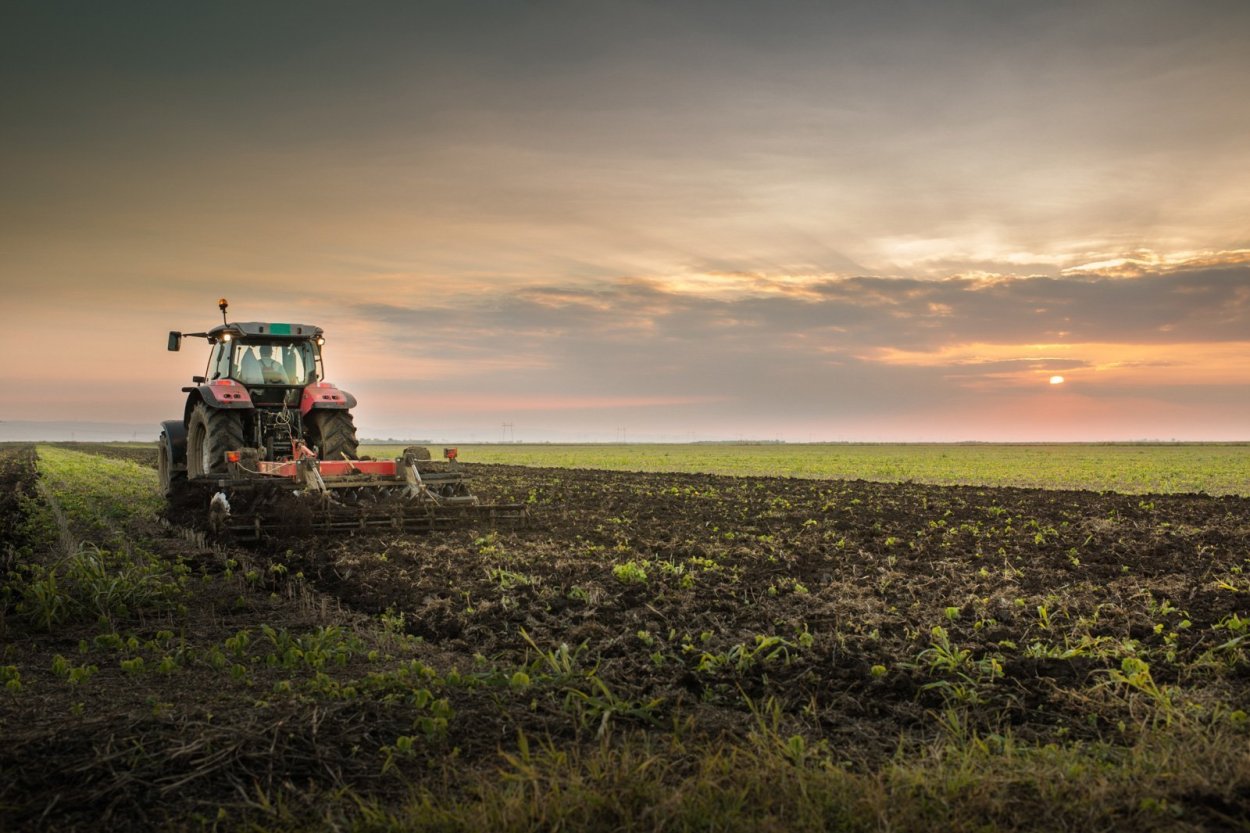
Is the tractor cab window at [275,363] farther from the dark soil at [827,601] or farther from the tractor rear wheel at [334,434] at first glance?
the dark soil at [827,601]

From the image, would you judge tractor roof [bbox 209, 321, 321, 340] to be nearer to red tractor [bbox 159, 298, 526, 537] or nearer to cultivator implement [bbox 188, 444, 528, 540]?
red tractor [bbox 159, 298, 526, 537]

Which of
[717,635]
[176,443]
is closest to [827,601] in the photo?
[717,635]

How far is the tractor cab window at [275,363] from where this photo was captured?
56.0 feet

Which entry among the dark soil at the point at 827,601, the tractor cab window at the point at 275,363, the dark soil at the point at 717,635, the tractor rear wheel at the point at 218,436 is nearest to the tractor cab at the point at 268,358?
the tractor cab window at the point at 275,363

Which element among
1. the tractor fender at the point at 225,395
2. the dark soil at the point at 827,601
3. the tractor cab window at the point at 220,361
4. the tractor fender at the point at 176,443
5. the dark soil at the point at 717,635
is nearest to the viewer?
the dark soil at the point at 717,635

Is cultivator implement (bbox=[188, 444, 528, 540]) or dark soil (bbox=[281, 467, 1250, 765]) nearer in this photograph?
dark soil (bbox=[281, 467, 1250, 765])

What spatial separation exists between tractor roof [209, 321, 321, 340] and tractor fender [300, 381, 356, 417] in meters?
0.99

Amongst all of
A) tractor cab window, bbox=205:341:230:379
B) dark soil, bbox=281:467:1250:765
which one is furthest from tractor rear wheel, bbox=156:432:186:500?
dark soil, bbox=281:467:1250:765

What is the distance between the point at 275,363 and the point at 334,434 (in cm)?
212

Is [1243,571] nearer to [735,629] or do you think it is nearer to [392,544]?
Result: [735,629]

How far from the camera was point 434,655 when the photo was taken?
7.50 metres

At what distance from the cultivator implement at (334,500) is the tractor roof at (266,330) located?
2657mm

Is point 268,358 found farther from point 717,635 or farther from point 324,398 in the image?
point 717,635

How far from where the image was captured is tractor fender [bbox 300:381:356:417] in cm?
1641
